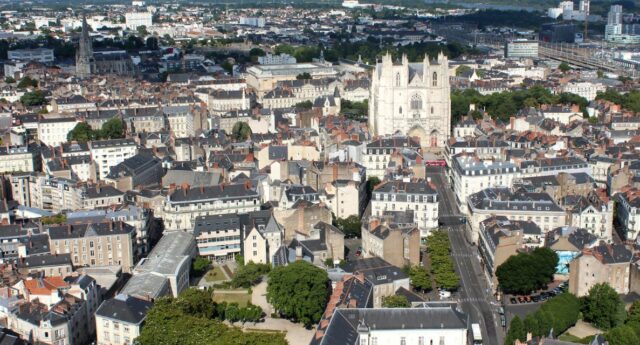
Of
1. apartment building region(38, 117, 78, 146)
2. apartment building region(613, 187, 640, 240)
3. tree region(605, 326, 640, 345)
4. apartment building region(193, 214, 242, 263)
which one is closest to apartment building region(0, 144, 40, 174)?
apartment building region(38, 117, 78, 146)

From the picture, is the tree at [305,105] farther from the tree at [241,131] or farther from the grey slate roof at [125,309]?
the grey slate roof at [125,309]

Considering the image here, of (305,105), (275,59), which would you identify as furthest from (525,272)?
(275,59)

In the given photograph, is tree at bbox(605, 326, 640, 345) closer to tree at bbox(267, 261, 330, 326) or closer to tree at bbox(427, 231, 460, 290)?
tree at bbox(427, 231, 460, 290)

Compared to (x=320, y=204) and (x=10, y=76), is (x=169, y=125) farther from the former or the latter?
(x=10, y=76)

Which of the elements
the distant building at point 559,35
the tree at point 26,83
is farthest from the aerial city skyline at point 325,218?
the distant building at point 559,35

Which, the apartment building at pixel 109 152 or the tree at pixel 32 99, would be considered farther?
the tree at pixel 32 99

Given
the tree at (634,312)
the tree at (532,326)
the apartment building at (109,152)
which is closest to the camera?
the tree at (532,326)

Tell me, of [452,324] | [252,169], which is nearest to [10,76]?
[252,169]
